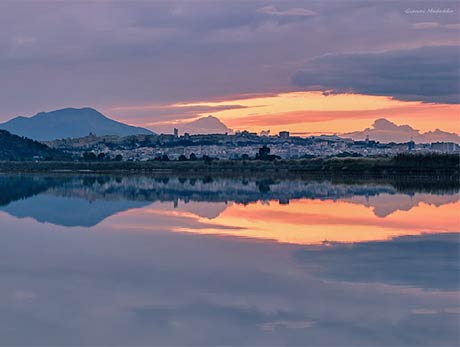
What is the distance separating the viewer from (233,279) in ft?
43.8

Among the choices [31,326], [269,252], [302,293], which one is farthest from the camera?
[269,252]

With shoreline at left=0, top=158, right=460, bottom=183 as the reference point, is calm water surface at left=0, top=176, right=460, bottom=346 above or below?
below

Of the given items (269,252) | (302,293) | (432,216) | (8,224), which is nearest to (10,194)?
(8,224)

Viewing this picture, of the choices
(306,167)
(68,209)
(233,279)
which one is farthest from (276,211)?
(306,167)

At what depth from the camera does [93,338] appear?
9.68 m

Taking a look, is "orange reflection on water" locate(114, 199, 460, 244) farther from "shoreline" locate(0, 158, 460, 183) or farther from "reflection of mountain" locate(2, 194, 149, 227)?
"shoreline" locate(0, 158, 460, 183)

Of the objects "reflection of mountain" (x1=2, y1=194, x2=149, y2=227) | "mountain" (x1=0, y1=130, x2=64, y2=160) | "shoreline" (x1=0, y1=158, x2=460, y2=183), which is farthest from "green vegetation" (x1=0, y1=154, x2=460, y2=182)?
"reflection of mountain" (x1=2, y1=194, x2=149, y2=227)

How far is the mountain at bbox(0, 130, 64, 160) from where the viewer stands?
125688mm

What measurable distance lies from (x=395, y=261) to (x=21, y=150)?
123160 mm

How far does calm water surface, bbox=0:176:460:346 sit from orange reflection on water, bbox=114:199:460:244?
66 millimetres

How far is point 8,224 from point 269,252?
1063 centimetres

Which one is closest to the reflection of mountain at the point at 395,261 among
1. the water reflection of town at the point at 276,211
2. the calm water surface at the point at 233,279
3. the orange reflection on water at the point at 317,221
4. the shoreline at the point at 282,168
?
the calm water surface at the point at 233,279

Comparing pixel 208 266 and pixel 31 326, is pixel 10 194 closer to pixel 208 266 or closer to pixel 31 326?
pixel 208 266

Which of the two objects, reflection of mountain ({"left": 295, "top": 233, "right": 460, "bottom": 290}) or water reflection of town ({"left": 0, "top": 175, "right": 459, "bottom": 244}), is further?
water reflection of town ({"left": 0, "top": 175, "right": 459, "bottom": 244})
